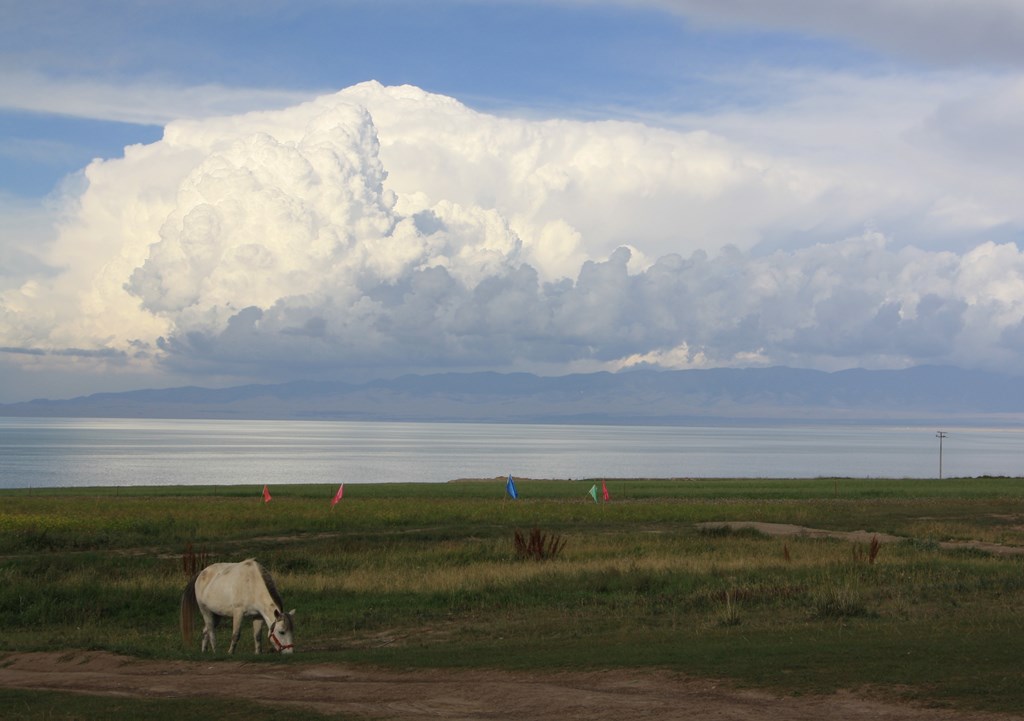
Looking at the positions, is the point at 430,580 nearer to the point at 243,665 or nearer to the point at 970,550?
the point at 243,665

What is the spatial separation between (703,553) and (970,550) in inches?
320

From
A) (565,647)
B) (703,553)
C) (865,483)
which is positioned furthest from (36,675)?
(865,483)

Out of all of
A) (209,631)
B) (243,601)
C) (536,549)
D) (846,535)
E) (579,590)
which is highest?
(846,535)

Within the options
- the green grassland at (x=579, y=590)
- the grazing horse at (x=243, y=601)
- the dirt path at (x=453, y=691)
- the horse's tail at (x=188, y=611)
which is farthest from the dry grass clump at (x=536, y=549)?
the dirt path at (x=453, y=691)

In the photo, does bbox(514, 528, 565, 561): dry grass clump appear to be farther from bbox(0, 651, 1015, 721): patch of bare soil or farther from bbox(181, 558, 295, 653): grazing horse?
bbox(0, 651, 1015, 721): patch of bare soil

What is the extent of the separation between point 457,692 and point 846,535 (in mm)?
29222

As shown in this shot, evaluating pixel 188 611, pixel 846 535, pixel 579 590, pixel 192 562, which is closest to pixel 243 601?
pixel 188 611

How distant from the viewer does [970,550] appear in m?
33.6

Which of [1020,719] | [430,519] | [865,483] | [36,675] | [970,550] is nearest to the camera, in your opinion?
[1020,719]

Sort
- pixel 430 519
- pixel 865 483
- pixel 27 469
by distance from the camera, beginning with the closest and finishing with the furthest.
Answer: pixel 430 519, pixel 865 483, pixel 27 469

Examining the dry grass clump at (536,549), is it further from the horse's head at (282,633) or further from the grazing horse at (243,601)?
the horse's head at (282,633)

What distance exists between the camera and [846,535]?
40125 mm

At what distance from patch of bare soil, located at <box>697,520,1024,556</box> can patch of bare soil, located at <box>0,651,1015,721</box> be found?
70.6 feet

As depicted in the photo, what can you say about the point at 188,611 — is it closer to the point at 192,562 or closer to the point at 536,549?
the point at 192,562
